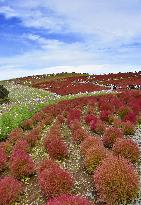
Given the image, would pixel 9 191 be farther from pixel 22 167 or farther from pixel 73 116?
pixel 73 116

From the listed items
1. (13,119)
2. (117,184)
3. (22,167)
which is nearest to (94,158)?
(22,167)

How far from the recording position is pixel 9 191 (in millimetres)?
13609

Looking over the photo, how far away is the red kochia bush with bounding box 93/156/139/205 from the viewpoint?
11672 mm

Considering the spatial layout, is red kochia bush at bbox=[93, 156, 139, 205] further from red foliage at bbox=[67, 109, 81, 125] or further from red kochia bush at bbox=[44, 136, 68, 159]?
red foliage at bbox=[67, 109, 81, 125]

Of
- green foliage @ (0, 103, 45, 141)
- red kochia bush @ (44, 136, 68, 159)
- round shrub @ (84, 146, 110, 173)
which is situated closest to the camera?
round shrub @ (84, 146, 110, 173)

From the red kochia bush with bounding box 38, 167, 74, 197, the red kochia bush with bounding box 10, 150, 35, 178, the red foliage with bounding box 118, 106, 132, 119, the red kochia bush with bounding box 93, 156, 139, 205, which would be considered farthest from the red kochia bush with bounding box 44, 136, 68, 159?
the red foliage with bounding box 118, 106, 132, 119

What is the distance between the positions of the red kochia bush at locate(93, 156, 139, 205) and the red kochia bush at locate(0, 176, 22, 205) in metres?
2.90

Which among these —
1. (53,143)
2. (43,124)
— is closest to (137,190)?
(53,143)

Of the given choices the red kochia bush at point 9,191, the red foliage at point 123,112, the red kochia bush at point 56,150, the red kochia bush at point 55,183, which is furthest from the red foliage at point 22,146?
the red foliage at point 123,112

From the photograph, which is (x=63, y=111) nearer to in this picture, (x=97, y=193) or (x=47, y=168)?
(x=47, y=168)

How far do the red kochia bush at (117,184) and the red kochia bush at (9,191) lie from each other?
290 centimetres

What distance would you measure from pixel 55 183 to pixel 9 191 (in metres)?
1.66

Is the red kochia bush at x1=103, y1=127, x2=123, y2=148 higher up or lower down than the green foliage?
higher up

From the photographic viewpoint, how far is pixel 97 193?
12.2m
